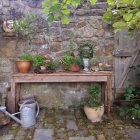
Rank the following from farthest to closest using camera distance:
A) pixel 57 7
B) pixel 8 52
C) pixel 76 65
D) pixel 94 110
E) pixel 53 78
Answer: pixel 8 52
pixel 76 65
pixel 53 78
pixel 94 110
pixel 57 7

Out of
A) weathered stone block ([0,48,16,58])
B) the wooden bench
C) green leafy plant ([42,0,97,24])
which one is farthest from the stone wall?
green leafy plant ([42,0,97,24])

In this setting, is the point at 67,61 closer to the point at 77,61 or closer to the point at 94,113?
the point at 77,61

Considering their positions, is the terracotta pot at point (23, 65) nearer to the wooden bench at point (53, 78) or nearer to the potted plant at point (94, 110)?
the wooden bench at point (53, 78)

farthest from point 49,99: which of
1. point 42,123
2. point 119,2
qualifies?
point 119,2

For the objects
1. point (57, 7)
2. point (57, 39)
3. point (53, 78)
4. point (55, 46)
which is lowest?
point (53, 78)

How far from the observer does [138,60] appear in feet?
12.7

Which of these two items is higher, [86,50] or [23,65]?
[86,50]

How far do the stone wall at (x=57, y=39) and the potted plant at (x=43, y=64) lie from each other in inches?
13.0

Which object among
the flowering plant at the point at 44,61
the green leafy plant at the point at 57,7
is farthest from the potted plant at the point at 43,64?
the green leafy plant at the point at 57,7

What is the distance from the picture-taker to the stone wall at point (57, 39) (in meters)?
3.78

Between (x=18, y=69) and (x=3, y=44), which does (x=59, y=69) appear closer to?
(x=18, y=69)

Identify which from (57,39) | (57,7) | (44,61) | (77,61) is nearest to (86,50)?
Answer: (77,61)

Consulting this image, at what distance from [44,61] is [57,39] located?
1.91 ft

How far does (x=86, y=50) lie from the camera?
12.5 ft
